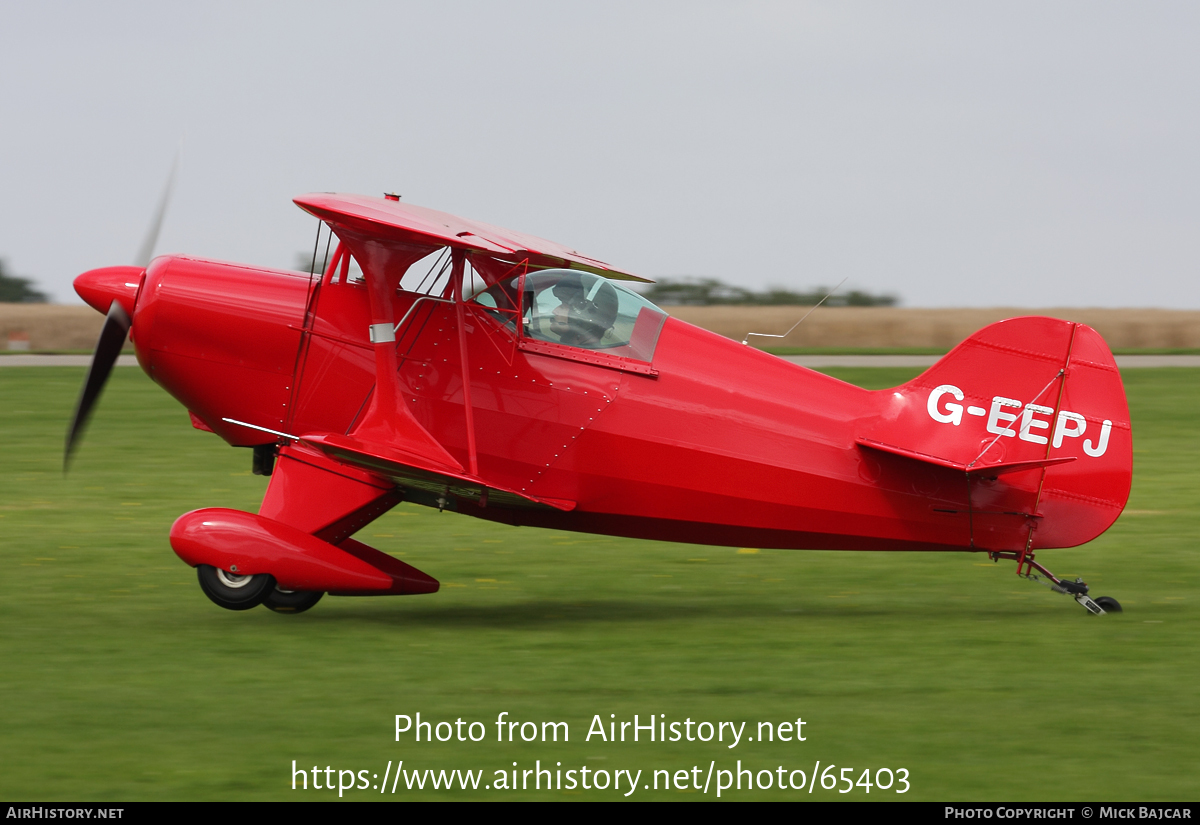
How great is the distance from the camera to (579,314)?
865 centimetres

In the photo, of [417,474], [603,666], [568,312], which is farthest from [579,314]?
[603,666]

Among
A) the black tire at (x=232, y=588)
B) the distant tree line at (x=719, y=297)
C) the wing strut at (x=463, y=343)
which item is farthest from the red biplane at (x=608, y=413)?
the distant tree line at (x=719, y=297)

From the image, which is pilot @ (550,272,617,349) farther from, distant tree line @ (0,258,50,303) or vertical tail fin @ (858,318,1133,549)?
distant tree line @ (0,258,50,303)

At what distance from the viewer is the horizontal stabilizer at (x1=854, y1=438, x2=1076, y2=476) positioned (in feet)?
26.8

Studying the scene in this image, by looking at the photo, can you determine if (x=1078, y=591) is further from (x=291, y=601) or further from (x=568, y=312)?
(x=291, y=601)

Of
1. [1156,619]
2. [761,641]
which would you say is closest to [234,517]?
[761,641]

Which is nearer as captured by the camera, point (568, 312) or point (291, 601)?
point (568, 312)

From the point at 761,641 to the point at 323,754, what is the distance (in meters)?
3.19

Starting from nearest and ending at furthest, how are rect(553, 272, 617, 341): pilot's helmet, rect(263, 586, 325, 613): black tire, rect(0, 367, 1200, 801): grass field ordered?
rect(0, 367, 1200, 801): grass field, rect(553, 272, 617, 341): pilot's helmet, rect(263, 586, 325, 613): black tire

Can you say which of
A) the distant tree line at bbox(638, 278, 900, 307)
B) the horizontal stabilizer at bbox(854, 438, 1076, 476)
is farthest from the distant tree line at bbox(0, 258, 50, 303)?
the horizontal stabilizer at bbox(854, 438, 1076, 476)

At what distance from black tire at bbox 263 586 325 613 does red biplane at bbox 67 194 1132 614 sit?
0.48 m

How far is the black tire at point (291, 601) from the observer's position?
8.75 m

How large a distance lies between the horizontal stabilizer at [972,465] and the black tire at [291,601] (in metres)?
3.93

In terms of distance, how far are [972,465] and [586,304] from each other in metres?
2.82
